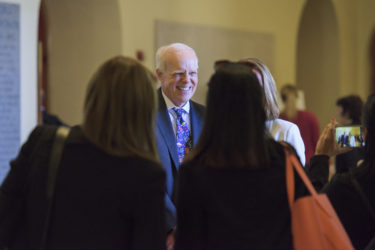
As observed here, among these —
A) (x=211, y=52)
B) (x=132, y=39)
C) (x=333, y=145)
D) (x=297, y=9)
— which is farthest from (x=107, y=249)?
(x=297, y=9)

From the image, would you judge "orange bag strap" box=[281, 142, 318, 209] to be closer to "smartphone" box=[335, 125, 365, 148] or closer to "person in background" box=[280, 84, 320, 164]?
"smartphone" box=[335, 125, 365, 148]

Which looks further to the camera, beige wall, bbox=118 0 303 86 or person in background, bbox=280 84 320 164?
beige wall, bbox=118 0 303 86

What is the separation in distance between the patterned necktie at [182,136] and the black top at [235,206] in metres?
1.16

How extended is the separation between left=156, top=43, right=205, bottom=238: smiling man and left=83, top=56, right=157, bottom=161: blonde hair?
1.04m

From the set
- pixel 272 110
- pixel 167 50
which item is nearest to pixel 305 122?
pixel 167 50

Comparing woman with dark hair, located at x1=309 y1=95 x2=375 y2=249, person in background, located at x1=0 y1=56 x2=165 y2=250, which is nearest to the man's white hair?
woman with dark hair, located at x1=309 y1=95 x2=375 y2=249

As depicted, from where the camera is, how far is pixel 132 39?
22.3 ft

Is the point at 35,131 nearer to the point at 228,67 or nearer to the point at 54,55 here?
A: the point at 228,67

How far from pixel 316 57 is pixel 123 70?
8646 mm

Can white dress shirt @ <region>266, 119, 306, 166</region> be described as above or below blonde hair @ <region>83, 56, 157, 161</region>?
below

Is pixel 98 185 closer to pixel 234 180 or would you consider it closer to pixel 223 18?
pixel 234 180

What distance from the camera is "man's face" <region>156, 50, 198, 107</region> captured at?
125 inches

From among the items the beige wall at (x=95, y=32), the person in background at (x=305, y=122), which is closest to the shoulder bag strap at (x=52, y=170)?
the person in background at (x=305, y=122)

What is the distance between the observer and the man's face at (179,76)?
125 inches
